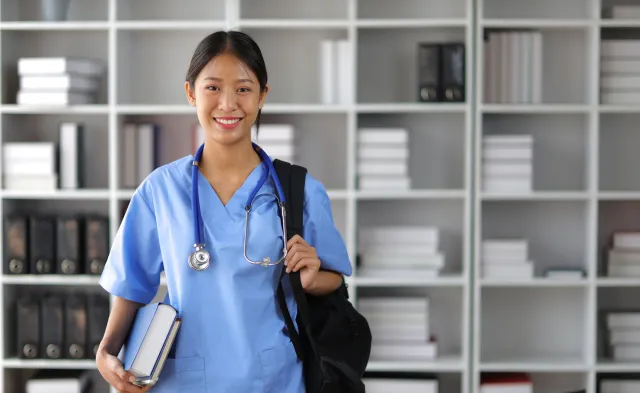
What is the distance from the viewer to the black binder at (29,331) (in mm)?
3525

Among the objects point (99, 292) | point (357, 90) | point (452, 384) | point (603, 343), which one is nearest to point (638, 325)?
point (603, 343)

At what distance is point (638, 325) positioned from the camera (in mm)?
3582

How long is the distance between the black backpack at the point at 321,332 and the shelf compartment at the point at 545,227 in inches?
89.6

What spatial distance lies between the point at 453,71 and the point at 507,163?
Answer: 43cm

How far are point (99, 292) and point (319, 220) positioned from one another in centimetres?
240

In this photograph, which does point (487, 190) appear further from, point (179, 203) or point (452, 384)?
point (179, 203)

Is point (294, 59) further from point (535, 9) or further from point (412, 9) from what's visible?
point (535, 9)

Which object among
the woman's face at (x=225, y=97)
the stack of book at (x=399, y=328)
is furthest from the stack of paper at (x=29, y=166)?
the woman's face at (x=225, y=97)

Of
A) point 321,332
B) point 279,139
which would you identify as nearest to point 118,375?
point 321,332

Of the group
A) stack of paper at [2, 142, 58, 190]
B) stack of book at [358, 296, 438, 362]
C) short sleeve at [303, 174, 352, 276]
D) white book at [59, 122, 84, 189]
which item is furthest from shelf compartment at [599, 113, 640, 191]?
short sleeve at [303, 174, 352, 276]

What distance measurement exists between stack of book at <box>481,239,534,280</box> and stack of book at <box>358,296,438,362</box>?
0.31 metres

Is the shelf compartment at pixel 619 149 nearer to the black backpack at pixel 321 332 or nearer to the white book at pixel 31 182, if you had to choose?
the white book at pixel 31 182

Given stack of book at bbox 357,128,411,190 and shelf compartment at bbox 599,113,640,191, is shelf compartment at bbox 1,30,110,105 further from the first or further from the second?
shelf compartment at bbox 599,113,640,191

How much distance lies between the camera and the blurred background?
3475mm
